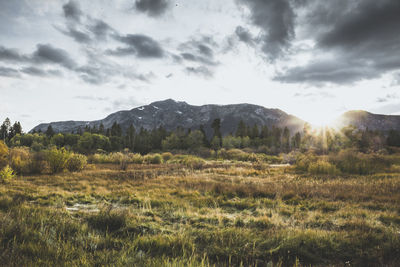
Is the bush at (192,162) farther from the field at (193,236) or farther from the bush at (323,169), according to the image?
the field at (193,236)

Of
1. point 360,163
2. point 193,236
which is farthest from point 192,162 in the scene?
point 193,236

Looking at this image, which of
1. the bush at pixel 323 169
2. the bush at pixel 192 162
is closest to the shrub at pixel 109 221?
the bush at pixel 192 162

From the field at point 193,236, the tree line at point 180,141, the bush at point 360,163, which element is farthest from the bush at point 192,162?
the tree line at point 180,141

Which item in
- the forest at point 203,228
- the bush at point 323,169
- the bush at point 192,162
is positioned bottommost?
the bush at point 192,162

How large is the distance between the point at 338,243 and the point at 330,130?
7683 cm

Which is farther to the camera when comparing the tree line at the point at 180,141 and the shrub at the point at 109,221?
the tree line at the point at 180,141

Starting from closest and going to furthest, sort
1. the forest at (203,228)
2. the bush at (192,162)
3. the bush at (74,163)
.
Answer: the forest at (203,228)
the bush at (74,163)
the bush at (192,162)

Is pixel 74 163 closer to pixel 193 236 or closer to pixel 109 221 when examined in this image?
pixel 109 221

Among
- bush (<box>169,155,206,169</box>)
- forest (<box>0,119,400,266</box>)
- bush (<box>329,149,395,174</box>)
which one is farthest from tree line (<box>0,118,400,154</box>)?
forest (<box>0,119,400,266</box>)

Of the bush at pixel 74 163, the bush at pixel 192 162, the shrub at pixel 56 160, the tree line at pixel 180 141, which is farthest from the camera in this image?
the tree line at pixel 180 141

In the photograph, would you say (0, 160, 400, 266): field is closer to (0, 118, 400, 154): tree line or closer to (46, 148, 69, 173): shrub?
(46, 148, 69, 173): shrub

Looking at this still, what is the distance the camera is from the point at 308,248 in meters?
4.11

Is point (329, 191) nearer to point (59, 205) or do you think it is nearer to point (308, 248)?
point (308, 248)

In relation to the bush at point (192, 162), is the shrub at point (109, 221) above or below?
above
